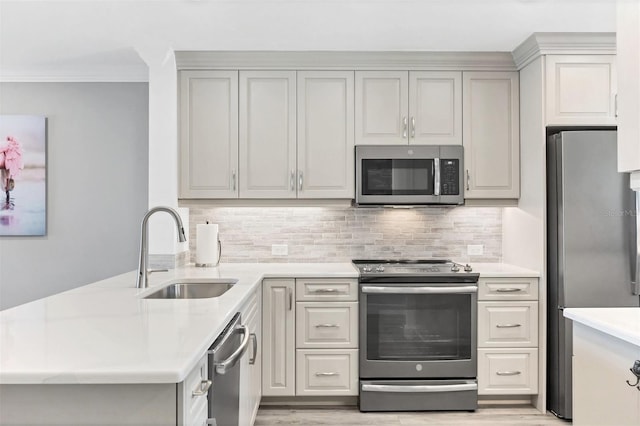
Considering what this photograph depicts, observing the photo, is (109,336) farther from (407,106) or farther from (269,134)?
(407,106)

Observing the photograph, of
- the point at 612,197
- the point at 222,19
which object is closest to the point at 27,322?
the point at 222,19

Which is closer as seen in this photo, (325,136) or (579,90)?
(579,90)

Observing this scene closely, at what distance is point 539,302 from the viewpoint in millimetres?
3219

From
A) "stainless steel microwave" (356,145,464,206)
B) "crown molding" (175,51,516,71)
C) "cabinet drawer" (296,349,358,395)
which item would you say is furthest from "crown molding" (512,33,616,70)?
"cabinet drawer" (296,349,358,395)

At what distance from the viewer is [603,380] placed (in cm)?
169

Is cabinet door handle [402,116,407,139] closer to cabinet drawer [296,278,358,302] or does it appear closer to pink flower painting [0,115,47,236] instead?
cabinet drawer [296,278,358,302]

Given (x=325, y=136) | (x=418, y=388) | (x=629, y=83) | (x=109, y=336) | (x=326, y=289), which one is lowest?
(x=418, y=388)

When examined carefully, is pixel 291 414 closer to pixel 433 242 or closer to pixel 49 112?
pixel 433 242

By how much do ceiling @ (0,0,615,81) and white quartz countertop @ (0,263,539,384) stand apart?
1.51m

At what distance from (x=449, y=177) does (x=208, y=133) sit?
5.54 feet

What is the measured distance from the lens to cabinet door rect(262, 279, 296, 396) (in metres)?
3.24

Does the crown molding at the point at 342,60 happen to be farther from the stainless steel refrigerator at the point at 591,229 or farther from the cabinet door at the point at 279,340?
the cabinet door at the point at 279,340

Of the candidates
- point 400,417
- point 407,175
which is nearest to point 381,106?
point 407,175

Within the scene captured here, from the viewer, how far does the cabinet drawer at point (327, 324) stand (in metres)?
3.25
